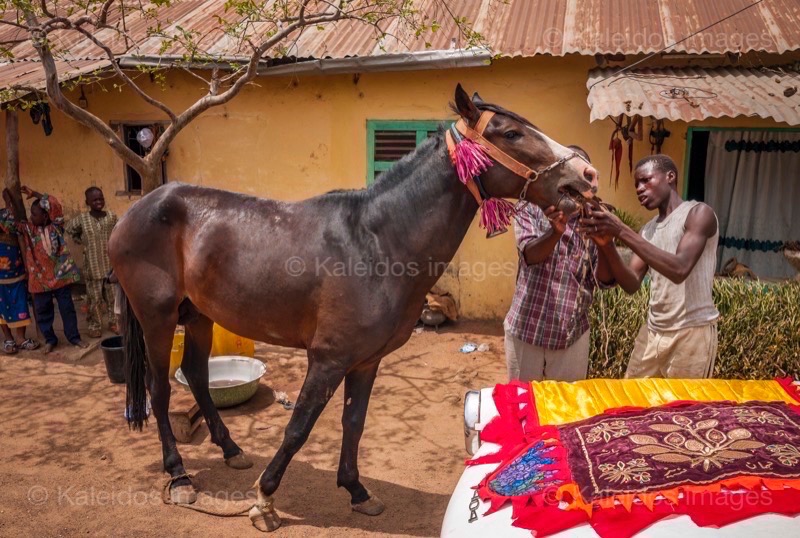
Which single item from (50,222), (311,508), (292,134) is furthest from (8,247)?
(311,508)

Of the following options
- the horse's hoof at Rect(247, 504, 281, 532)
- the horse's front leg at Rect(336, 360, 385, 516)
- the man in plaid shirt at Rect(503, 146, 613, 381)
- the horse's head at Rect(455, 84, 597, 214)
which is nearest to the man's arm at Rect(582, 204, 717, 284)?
the man in plaid shirt at Rect(503, 146, 613, 381)

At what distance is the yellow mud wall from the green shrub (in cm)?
203

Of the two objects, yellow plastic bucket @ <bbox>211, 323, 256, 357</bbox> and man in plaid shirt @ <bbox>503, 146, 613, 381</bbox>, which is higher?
man in plaid shirt @ <bbox>503, 146, 613, 381</bbox>

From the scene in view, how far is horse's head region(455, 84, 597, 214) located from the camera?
2416mm

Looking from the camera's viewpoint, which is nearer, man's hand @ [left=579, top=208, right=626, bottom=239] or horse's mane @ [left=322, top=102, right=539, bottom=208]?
man's hand @ [left=579, top=208, right=626, bottom=239]

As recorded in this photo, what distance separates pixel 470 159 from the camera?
2.54 m

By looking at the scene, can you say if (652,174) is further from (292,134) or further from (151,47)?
(151,47)

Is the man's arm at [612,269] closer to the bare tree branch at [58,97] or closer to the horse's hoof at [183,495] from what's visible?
the horse's hoof at [183,495]

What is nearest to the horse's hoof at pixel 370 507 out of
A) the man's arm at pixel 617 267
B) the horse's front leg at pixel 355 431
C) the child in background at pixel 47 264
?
the horse's front leg at pixel 355 431

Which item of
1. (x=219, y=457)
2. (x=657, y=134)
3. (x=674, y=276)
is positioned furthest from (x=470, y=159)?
(x=657, y=134)

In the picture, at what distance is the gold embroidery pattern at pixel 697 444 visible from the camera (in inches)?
79.6

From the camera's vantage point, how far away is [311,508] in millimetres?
3596

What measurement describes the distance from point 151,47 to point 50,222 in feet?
9.10

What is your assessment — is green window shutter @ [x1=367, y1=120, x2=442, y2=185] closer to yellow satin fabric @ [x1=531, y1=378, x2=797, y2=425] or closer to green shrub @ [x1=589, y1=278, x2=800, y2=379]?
green shrub @ [x1=589, y1=278, x2=800, y2=379]
